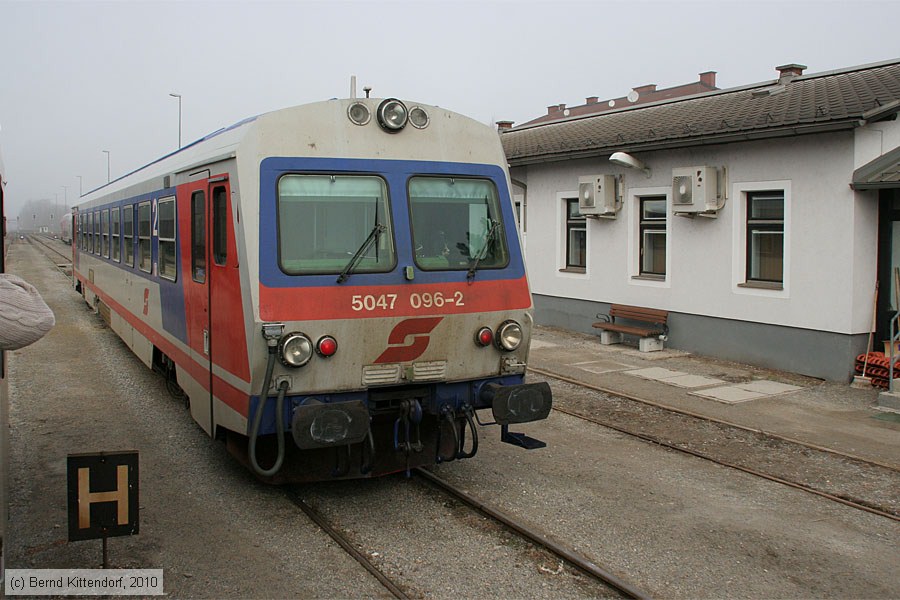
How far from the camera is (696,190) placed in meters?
12.9

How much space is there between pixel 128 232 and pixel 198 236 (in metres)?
4.67

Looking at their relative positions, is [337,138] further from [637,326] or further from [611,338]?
[611,338]

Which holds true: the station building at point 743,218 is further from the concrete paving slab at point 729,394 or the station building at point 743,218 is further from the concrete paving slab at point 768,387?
the concrete paving slab at point 729,394

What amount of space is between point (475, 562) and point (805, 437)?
16.3 feet

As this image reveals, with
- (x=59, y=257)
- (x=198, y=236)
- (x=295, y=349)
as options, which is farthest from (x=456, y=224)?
(x=59, y=257)

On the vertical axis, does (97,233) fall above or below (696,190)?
below

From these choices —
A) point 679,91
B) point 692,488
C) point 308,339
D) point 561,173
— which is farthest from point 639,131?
point 679,91

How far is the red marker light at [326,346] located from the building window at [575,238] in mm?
11153

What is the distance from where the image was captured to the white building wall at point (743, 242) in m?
11.1

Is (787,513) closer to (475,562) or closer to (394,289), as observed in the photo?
(475,562)

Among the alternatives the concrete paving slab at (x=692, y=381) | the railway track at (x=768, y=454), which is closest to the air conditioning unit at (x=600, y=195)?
the concrete paving slab at (x=692, y=381)

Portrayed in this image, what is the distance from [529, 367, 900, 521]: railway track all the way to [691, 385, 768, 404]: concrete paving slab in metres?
0.99

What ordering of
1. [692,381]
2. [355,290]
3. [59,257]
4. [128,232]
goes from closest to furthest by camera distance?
[355,290]
[128,232]
[692,381]
[59,257]

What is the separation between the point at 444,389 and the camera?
6.30m
